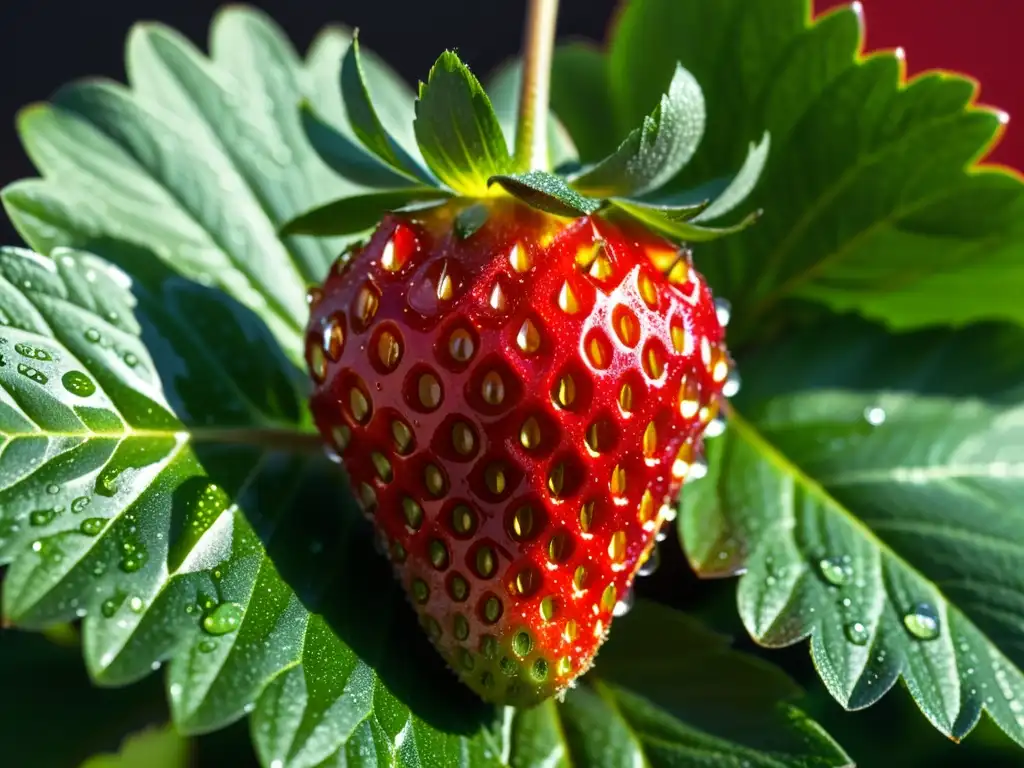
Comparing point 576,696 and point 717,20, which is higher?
point 717,20

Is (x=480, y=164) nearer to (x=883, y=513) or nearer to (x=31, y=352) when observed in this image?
(x=31, y=352)

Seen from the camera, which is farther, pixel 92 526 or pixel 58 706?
pixel 58 706

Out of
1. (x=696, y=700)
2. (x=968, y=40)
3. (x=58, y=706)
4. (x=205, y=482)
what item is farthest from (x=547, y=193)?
(x=968, y=40)

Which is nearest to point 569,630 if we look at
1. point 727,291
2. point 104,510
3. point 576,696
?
point 576,696

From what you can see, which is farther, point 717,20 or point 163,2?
point 163,2

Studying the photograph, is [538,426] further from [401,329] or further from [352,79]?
[352,79]

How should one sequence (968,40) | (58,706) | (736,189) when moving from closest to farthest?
(736,189) < (58,706) < (968,40)
